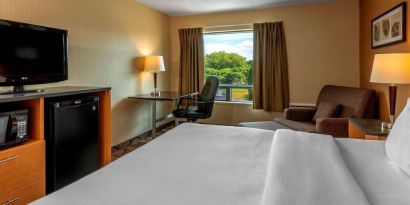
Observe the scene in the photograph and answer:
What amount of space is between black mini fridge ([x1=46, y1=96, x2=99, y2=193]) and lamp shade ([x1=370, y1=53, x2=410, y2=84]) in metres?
2.74

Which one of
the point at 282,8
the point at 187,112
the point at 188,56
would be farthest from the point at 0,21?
the point at 282,8

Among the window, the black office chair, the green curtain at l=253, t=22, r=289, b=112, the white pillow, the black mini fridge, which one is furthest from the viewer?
the window

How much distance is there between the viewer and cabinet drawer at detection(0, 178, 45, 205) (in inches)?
70.9

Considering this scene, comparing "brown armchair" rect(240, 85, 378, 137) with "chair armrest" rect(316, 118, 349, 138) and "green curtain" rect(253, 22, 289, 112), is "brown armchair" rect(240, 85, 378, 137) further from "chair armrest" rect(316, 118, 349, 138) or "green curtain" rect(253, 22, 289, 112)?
"green curtain" rect(253, 22, 289, 112)

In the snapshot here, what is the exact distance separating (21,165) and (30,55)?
3.21ft

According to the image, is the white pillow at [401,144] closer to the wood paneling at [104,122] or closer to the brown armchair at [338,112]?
the brown armchair at [338,112]

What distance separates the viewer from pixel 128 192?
3.30 feet

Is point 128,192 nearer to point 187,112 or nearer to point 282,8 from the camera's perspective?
point 187,112

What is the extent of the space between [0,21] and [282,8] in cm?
394

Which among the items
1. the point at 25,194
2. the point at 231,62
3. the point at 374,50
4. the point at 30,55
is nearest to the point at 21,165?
the point at 25,194

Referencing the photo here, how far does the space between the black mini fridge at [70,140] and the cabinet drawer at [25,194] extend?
0.16 meters

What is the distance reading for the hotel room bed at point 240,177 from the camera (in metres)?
0.93

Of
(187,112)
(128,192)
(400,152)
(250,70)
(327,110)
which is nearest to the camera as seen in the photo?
(128,192)

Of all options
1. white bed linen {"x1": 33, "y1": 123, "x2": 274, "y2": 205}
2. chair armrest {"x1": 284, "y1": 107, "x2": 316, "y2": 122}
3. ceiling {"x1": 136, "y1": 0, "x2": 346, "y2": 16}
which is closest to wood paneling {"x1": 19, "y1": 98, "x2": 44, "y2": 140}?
white bed linen {"x1": 33, "y1": 123, "x2": 274, "y2": 205}
